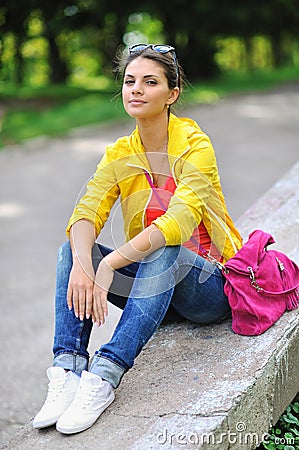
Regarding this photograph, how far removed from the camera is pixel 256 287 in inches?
105

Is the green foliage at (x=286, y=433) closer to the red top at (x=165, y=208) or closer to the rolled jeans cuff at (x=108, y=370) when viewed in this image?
the rolled jeans cuff at (x=108, y=370)

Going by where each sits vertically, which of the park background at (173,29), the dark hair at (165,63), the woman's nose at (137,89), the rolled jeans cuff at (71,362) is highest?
the dark hair at (165,63)

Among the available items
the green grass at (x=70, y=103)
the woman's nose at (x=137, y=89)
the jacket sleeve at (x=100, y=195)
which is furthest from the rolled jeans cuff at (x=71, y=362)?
the green grass at (x=70, y=103)

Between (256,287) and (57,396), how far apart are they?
31.9 inches

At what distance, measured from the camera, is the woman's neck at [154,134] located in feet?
9.21

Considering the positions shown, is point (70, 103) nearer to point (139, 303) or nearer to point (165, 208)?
point (165, 208)

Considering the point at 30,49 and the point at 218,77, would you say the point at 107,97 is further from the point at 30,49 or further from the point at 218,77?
the point at 30,49

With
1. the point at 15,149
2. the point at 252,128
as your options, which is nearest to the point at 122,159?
the point at 15,149

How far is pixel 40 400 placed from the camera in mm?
3602

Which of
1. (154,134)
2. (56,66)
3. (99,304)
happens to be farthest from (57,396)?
(56,66)

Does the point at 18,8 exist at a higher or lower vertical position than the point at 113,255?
lower

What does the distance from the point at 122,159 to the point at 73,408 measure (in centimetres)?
98

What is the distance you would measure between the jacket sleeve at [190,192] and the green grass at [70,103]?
6.00 metres

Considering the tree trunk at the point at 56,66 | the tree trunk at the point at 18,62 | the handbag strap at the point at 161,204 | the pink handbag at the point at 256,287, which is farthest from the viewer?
the tree trunk at the point at 56,66
